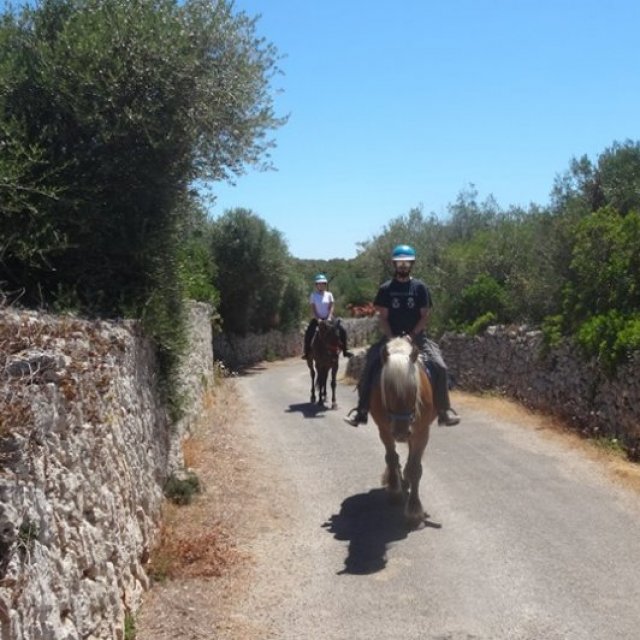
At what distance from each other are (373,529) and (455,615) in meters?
2.17

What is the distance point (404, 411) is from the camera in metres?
7.56

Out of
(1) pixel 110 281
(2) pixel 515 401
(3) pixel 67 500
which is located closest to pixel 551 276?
(2) pixel 515 401

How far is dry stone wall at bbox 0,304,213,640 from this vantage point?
3.63 meters

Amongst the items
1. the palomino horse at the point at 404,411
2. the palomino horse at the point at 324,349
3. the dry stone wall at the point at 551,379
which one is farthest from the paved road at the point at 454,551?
the palomino horse at the point at 324,349

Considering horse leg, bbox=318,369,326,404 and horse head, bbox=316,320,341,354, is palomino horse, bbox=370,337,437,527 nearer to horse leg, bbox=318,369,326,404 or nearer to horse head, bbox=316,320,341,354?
horse leg, bbox=318,369,326,404

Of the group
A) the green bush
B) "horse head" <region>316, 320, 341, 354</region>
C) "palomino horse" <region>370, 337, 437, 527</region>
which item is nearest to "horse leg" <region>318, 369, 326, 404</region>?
"horse head" <region>316, 320, 341, 354</region>

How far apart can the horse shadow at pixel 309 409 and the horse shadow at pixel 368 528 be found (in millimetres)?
6435

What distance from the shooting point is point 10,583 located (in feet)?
11.0

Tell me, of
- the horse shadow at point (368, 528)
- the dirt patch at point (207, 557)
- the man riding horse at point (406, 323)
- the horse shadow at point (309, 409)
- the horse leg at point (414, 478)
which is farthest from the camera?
the horse shadow at point (309, 409)

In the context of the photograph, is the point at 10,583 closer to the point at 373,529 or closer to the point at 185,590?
the point at 185,590

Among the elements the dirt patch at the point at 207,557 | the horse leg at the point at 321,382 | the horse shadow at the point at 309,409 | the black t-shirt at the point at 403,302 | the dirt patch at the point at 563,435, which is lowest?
the dirt patch at the point at 207,557

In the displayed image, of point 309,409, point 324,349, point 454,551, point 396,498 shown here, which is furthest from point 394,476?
point 324,349

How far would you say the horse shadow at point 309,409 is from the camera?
16.1m

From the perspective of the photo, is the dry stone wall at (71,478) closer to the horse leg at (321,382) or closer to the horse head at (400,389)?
the horse head at (400,389)
